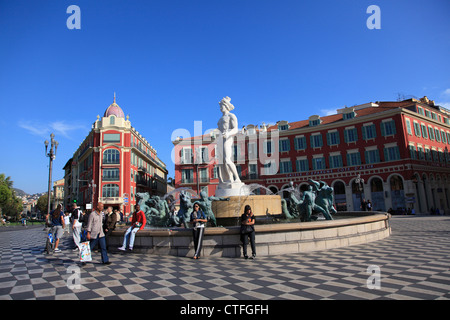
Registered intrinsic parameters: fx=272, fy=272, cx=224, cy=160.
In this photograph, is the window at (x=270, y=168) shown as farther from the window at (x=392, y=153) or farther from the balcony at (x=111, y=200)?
the balcony at (x=111, y=200)

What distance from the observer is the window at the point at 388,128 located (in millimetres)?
32987

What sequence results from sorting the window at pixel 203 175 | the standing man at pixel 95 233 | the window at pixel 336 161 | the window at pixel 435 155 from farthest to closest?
the window at pixel 203 175 < the window at pixel 336 161 < the window at pixel 435 155 < the standing man at pixel 95 233

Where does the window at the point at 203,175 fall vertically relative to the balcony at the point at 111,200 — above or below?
above

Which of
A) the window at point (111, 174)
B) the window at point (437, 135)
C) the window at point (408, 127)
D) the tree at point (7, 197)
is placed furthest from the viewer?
the tree at point (7, 197)

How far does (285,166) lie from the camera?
4050cm

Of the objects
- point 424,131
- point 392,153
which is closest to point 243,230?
point 392,153

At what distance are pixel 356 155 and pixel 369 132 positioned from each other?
3.30 metres

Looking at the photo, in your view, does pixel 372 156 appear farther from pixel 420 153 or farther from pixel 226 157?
pixel 226 157

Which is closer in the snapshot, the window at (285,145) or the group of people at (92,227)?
the group of people at (92,227)

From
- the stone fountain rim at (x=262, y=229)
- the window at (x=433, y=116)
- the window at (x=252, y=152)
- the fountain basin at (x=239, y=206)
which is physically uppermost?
the window at (x=433, y=116)

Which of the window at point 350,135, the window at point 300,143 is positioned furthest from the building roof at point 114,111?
the window at point 350,135

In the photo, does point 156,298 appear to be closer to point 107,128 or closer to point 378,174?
point 378,174

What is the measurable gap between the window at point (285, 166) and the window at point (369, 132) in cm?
1055

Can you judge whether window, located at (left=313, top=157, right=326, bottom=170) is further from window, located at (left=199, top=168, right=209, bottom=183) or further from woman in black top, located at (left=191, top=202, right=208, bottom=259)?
woman in black top, located at (left=191, top=202, right=208, bottom=259)
